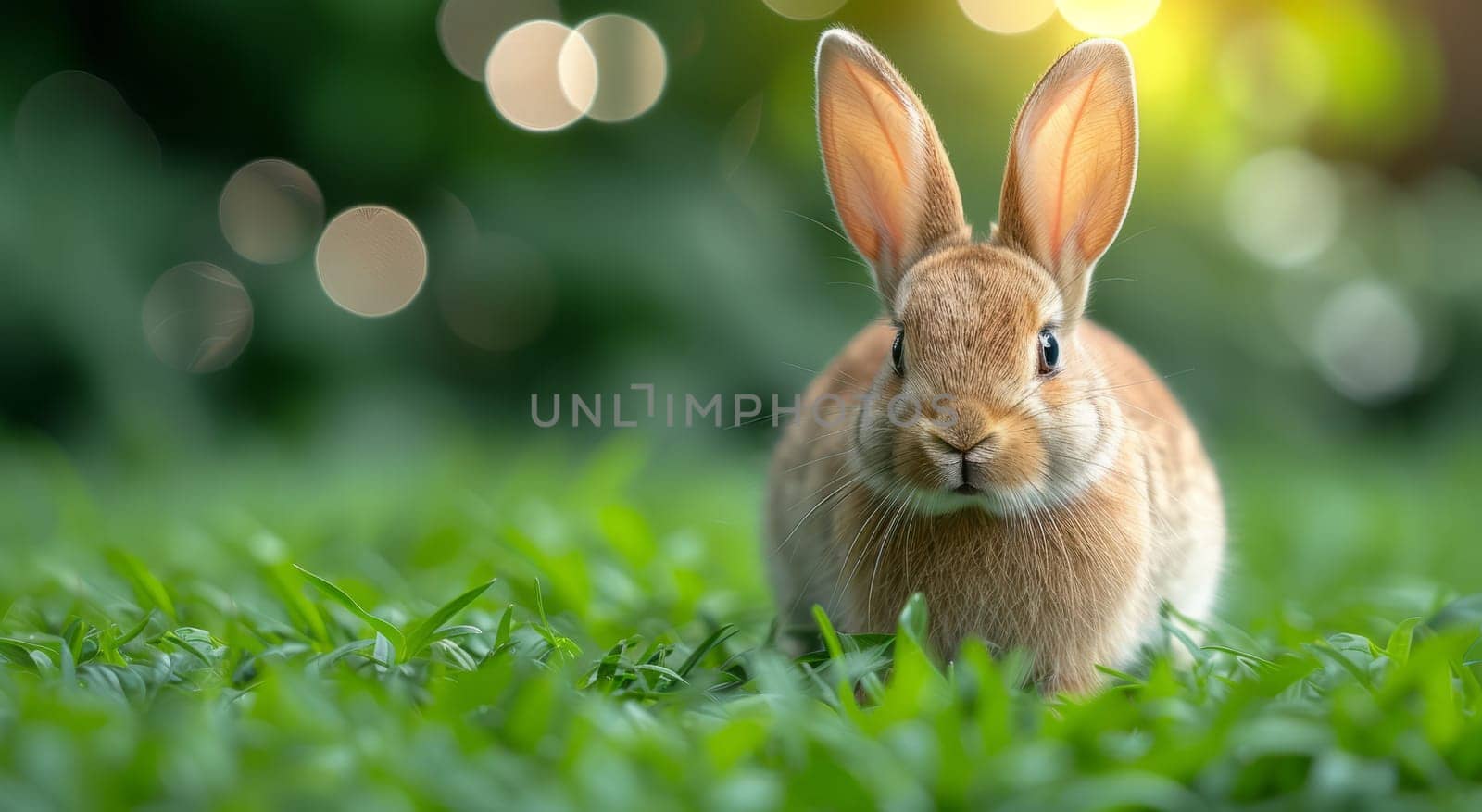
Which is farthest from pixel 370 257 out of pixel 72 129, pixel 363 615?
pixel 363 615

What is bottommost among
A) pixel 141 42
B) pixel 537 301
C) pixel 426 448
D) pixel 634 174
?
pixel 426 448

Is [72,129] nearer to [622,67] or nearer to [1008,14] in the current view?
[622,67]

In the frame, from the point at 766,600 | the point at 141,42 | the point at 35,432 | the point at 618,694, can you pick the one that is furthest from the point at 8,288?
the point at 618,694

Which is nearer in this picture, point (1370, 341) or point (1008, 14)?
point (1008, 14)

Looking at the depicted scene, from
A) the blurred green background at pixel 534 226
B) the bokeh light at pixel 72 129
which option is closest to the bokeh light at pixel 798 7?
the blurred green background at pixel 534 226

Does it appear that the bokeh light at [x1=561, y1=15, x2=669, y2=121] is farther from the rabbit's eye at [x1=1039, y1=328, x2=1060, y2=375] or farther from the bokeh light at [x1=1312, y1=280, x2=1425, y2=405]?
the rabbit's eye at [x1=1039, y1=328, x2=1060, y2=375]

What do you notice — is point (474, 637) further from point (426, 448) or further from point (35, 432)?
point (35, 432)
